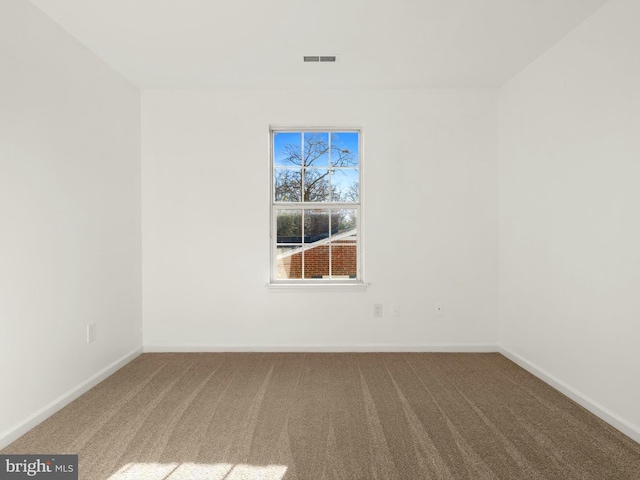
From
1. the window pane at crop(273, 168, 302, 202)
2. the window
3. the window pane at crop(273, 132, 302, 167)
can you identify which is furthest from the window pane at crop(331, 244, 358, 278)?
the window pane at crop(273, 132, 302, 167)

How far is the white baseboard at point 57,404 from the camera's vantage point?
2189 millimetres

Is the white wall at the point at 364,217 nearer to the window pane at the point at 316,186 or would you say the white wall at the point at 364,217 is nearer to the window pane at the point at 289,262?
the window pane at the point at 289,262

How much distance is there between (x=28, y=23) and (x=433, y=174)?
3.38 meters

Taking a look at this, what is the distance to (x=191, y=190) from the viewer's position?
387 centimetres

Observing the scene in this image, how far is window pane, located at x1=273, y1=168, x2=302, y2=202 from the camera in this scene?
13.1 ft

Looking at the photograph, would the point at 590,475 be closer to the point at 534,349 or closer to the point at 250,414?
the point at 534,349

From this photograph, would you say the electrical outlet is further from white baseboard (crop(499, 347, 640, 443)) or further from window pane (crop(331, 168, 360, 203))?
white baseboard (crop(499, 347, 640, 443))

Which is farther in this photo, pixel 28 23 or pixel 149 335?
pixel 149 335

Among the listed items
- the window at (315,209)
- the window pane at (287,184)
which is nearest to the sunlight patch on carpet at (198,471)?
the window at (315,209)

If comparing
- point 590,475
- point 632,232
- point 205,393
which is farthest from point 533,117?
point 205,393

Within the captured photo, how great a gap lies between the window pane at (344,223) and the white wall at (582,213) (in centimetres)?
151

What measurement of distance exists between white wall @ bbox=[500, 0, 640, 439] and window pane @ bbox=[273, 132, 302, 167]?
2.07 m

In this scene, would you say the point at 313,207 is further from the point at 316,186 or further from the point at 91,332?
the point at 91,332

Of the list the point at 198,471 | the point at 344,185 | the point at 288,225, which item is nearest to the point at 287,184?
the point at 288,225
